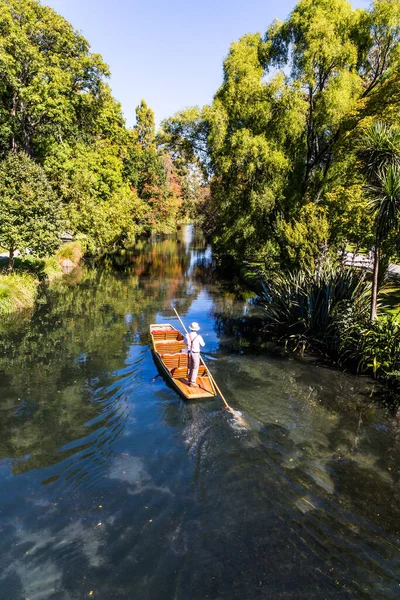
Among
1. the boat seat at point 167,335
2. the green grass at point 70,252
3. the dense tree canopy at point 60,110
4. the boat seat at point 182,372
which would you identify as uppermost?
the dense tree canopy at point 60,110

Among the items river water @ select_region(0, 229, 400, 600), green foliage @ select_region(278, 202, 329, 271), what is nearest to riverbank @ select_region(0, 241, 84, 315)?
river water @ select_region(0, 229, 400, 600)

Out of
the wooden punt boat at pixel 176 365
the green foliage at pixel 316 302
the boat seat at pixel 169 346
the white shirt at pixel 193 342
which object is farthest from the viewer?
the green foliage at pixel 316 302

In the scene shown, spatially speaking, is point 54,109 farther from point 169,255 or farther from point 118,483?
point 118,483

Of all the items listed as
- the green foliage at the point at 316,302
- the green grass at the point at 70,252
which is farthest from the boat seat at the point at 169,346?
the green grass at the point at 70,252

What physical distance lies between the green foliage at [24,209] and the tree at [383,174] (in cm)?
1913

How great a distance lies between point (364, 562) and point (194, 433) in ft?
16.5

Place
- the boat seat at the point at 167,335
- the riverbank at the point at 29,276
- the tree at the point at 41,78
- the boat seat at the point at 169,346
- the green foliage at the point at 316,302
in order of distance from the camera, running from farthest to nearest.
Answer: the tree at the point at 41,78 → the riverbank at the point at 29,276 → the boat seat at the point at 167,335 → the green foliage at the point at 316,302 → the boat seat at the point at 169,346

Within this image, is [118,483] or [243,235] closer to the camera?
[118,483]

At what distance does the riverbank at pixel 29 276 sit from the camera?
22.1m

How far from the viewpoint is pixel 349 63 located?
21.3 m

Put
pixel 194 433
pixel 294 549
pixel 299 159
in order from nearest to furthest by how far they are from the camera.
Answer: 1. pixel 294 549
2. pixel 194 433
3. pixel 299 159

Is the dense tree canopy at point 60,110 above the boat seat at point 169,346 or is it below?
above

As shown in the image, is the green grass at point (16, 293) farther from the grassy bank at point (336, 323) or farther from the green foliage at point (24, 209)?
the grassy bank at point (336, 323)

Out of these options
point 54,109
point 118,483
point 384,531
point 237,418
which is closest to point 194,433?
point 237,418
